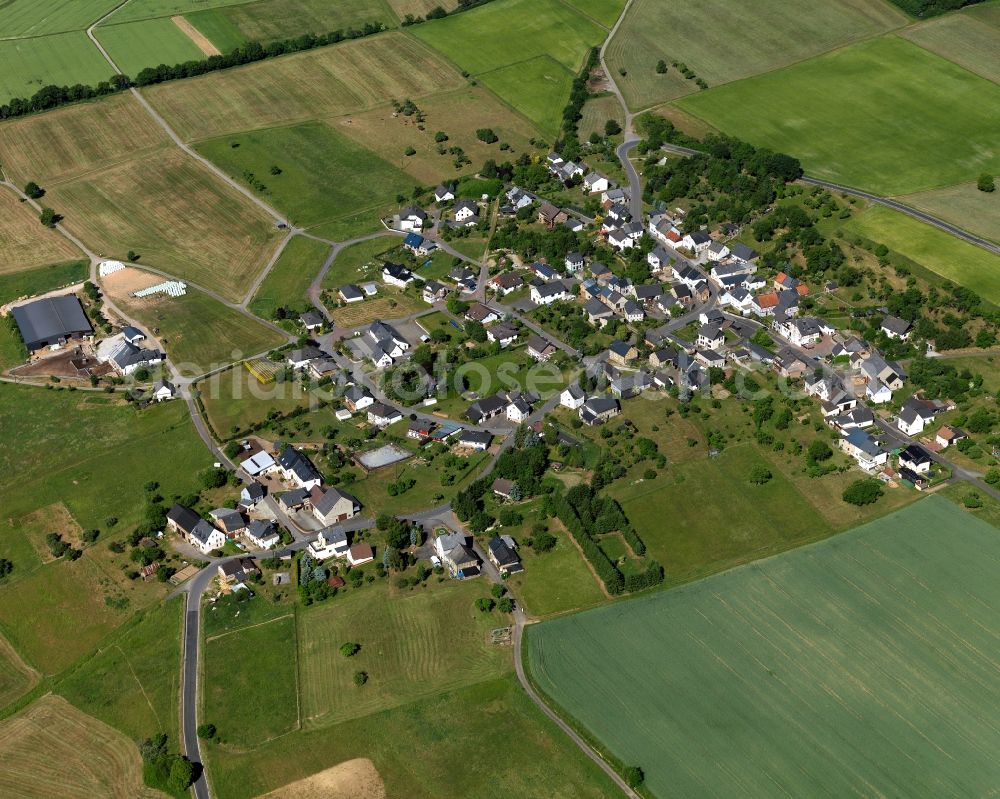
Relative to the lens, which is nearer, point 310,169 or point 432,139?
point 310,169

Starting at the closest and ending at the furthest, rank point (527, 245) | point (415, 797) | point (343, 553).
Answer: point (415, 797), point (343, 553), point (527, 245)

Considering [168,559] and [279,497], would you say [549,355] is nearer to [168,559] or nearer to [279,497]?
[279,497]

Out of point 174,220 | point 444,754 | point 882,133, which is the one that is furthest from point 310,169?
point 444,754

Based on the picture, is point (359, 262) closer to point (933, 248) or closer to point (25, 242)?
point (25, 242)

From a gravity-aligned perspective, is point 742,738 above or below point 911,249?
below

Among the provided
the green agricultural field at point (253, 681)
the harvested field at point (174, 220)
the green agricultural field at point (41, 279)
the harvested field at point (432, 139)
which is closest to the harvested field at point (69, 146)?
the harvested field at point (174, 220)

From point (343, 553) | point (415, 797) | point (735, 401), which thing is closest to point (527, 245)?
point (735, 401)

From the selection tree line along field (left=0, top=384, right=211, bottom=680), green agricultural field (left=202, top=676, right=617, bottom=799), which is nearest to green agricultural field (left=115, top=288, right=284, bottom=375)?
tree line along field (left=0, top=384, right=211, bottom=680)
